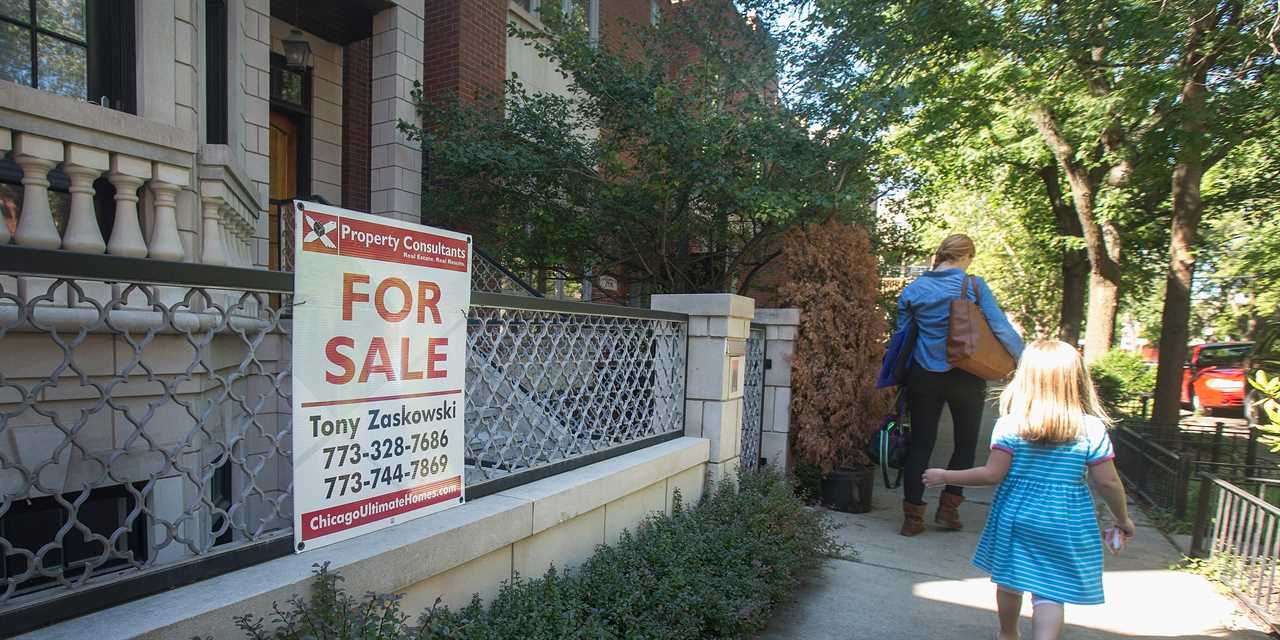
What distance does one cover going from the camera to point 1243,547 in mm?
4430

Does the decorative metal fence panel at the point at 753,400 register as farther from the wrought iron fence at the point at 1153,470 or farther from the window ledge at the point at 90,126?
the window ledge at the point at 90,126

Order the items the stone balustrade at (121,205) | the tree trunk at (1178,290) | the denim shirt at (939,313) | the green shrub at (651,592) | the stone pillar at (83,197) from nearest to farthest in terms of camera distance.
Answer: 1. the green shrub at (651,592)
2. the stone balustrade at (121,205)
3. the stone pillar at (83,197)
4. the denim shirt at (939,313)
5. the tree trunk at (1178,290)

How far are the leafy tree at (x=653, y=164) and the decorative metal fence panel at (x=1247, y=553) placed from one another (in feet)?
11.4

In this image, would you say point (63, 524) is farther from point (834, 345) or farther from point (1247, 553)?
point (1247, 553)

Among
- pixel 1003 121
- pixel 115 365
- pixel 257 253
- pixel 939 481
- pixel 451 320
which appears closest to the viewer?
pixel 451 320

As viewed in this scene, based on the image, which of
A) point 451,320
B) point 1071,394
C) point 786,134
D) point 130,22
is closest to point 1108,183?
point 786,134

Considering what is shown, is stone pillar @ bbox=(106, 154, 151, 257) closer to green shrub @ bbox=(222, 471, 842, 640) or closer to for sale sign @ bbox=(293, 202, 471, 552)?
for sale sign @ bbox=(293, 202, 471, 552)

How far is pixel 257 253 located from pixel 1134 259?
16.0 m

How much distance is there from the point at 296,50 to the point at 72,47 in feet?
13.6

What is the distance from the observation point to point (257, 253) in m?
5.81

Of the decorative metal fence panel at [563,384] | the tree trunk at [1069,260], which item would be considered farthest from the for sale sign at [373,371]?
the tree trunk at [1069,260]

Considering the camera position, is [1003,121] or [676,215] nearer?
[676,215]

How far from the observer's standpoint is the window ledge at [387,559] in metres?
1.74

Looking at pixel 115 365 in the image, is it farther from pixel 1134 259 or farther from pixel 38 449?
pixel 1134 259
